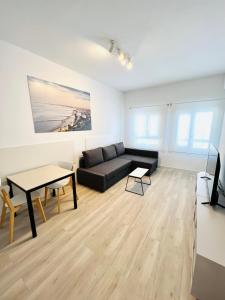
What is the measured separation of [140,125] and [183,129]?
54.1 inches

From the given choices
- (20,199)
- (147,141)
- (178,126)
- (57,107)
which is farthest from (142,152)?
(20,199)

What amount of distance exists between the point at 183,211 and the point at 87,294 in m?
1.80

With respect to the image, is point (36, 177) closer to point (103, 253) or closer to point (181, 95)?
point (103, 253)

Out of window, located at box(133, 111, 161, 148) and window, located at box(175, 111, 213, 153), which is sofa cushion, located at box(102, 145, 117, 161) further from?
window, located at box(175, 111, 213, 153)

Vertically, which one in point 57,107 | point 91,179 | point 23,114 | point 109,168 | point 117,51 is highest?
point 117,51

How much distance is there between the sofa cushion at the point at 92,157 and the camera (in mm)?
3244

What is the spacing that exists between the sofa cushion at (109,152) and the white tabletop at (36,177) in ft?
5.54

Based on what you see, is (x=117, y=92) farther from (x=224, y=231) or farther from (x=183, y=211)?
(x=224, y=231)

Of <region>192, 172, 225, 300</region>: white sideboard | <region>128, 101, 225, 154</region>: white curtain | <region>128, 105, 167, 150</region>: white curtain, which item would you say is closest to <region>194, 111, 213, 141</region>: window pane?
<region>128, 101, 225, 154</region>: white curtain

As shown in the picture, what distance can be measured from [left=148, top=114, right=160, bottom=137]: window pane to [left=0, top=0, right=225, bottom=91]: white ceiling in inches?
68.7

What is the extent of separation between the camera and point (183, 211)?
221cm

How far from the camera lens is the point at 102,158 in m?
3.67

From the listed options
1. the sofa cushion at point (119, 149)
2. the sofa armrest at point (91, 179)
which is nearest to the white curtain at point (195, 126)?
the sofa cushion at point (119, 149)

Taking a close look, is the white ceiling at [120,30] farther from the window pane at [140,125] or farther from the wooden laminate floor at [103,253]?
the wooden laminate floor at [103,253]
